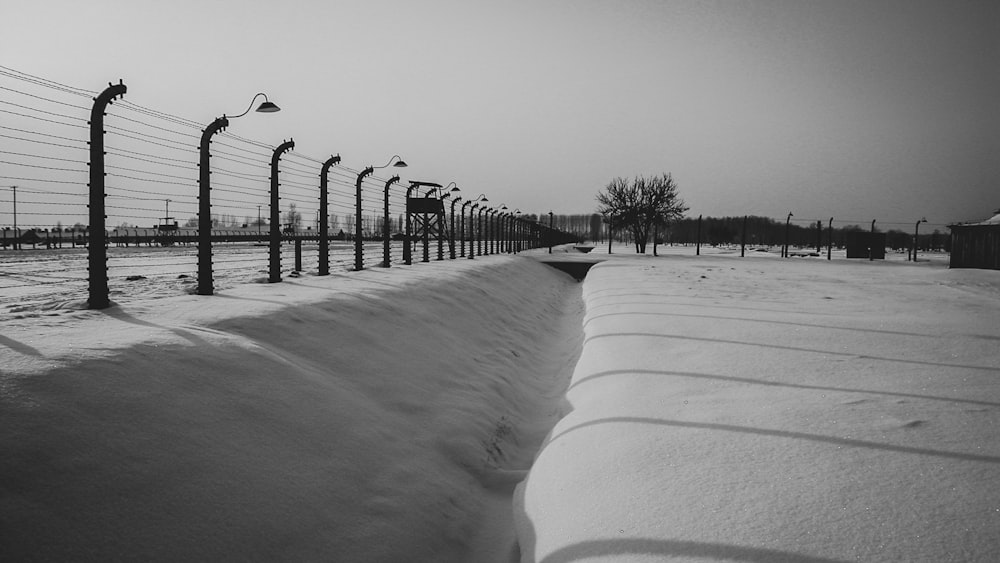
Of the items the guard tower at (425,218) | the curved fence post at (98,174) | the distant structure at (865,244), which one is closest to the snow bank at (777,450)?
the curved fence post at (98,174)

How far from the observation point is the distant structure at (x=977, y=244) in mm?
19406

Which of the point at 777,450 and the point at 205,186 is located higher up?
the point at 205,186

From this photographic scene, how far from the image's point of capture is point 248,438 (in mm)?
3070

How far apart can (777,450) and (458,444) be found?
2.31 metres

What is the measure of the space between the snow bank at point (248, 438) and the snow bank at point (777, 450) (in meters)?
0.65

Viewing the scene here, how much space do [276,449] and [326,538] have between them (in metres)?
0.65

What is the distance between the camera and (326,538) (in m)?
2.73

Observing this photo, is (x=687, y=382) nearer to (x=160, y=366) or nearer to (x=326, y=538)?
(x=326, y=538)

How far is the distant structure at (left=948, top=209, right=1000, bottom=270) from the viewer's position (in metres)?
19.4

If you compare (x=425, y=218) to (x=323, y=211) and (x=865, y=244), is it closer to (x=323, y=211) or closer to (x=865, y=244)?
(x=323, y=211)

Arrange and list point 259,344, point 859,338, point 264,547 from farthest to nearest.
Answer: point 859,338 → point 259,344 → point 264,547

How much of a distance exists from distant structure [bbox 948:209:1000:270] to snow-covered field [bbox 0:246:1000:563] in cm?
1767

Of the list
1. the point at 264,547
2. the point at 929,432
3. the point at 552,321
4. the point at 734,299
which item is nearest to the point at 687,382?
the point at 929,432

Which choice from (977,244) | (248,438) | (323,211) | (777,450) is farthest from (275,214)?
(977,244)
